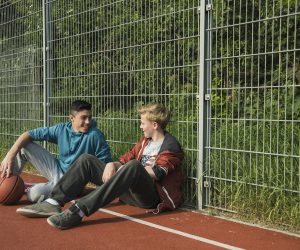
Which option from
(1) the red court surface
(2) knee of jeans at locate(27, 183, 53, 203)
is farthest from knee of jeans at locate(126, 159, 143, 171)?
(2) knee of jeans at locate(27, 183, 53, 203)

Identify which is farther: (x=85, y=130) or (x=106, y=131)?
(x=106, y=131)

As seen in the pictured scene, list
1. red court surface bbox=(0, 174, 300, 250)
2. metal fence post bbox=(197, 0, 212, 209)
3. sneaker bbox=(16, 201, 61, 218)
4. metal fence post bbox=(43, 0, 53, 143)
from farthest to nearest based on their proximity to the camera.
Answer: metal fence post bbox=(43, 0, 53, 143) < metal fence post bbox=(197, 0, 212, 209) < sneaker bbox=(16, 201, 61, 218) < red court surface bbox=(0, 174, 300, 250)

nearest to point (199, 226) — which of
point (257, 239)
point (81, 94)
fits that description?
point (257, 239)

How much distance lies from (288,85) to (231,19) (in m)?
1.11

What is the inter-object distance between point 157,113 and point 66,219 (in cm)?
159

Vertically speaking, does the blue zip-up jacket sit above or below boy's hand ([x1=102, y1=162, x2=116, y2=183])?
above

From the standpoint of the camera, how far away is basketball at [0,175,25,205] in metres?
5.89

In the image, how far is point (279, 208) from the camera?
4.92 m

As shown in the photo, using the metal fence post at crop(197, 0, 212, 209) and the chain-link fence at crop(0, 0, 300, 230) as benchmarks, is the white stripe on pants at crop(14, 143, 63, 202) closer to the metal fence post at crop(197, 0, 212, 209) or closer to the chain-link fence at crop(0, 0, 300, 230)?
the chain-link fence at crop(0, 0, 300, 230)

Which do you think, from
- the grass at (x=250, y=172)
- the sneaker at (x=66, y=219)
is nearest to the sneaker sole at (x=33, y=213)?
the sneaker at (x=66, y=219)

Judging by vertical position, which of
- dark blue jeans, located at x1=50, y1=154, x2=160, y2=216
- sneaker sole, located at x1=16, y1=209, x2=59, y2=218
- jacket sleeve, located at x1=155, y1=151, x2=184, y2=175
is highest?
jacket sleeve, located at x1=155, y1=151, x2=184, y2=175

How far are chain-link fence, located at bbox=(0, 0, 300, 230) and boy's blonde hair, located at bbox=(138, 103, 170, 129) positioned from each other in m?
0.38

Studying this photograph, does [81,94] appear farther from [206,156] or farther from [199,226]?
[199,226]

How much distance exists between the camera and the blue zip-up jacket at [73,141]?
6.12 metres
